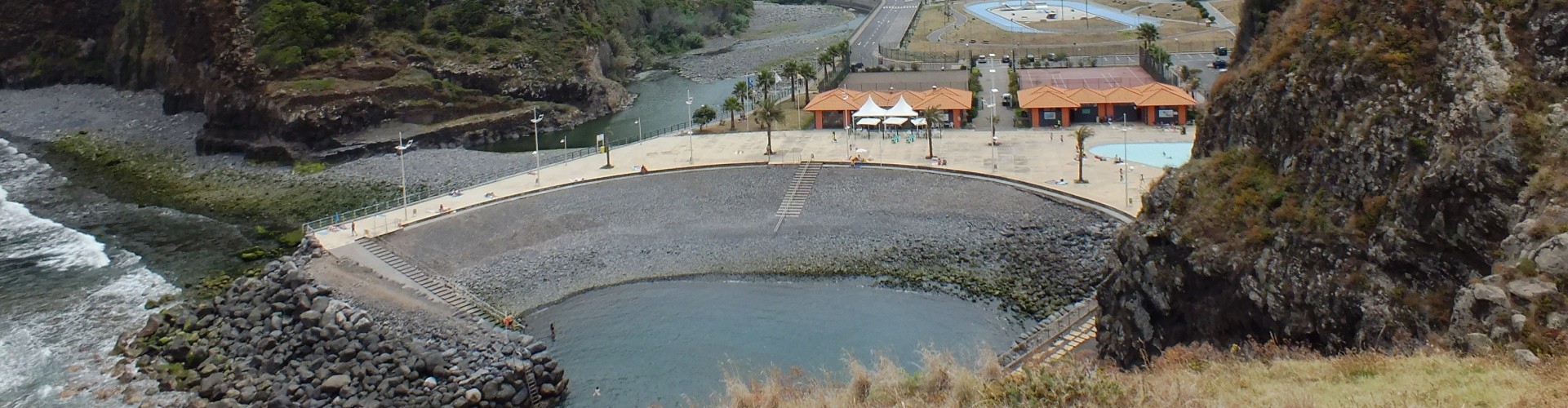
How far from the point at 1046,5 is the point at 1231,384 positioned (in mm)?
124925

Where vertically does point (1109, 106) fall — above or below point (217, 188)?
above

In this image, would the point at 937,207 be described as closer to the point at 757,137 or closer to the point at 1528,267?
the point at 757,137

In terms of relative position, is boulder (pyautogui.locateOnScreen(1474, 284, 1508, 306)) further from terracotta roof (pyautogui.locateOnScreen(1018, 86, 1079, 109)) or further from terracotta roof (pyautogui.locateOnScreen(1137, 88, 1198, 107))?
terracotta roof (pyautogui.locateOnScreen(1018, 86, 1079, 109))

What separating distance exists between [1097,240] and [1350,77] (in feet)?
64.9

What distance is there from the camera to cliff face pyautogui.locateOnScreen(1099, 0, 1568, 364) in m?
20.7

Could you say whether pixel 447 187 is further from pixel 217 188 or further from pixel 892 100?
pixel 892 100

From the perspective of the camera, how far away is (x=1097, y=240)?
45.1m

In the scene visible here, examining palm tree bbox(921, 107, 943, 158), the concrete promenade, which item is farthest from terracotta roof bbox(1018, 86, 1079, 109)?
palm tree bbox(921, 107, 943, 158)

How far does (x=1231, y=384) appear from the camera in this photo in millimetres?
18266

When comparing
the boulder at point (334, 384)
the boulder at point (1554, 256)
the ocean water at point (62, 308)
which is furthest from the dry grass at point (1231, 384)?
the ocean water at point (62, 308)

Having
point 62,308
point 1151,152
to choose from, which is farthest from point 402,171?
point 1151,152

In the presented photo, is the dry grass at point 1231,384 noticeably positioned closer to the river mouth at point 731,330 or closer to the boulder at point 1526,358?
the boulder at point 1526,358

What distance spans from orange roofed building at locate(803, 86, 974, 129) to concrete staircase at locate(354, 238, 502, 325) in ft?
99.7

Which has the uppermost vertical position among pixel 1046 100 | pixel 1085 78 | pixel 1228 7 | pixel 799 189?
pixel 1228 7
